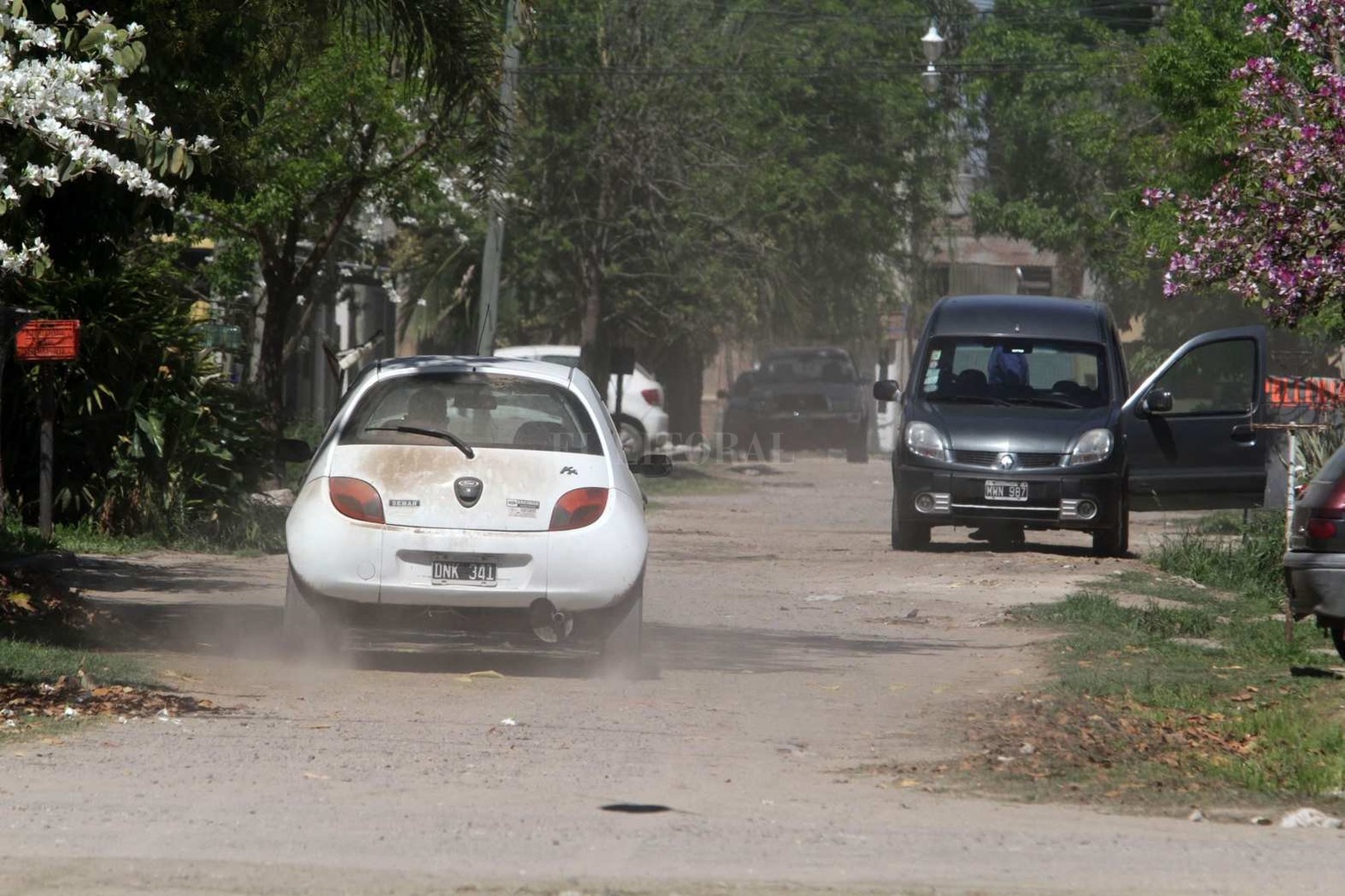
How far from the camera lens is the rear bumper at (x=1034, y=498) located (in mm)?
17641

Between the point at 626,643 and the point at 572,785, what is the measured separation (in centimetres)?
300

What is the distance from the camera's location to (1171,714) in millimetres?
9273

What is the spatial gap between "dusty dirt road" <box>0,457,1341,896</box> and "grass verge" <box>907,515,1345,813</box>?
0.33m

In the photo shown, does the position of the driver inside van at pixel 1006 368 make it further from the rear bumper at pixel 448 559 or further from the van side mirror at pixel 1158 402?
the rear bumper at pixel 448 559

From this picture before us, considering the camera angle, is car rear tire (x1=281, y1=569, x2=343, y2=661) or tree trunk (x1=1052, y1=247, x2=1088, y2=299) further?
tree trunk (x1=1052, y1=247, x2=1088, y2=299)

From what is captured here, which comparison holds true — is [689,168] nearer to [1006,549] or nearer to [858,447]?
[858,447]

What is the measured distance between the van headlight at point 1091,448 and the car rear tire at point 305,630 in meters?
8.97

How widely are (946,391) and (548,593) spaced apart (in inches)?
376

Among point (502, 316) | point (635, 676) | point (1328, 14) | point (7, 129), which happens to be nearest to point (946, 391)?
point (1328, 14)

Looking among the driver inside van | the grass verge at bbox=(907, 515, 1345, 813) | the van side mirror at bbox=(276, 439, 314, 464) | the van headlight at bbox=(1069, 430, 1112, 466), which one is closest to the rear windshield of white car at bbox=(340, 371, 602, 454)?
the van side mirror at bbox=(276, 439, 314, 464)

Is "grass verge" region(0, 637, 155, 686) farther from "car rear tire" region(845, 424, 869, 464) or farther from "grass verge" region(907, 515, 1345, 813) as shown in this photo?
"car rear tire" region(845, 424, 869, 464)

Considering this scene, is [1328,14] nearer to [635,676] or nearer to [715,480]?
[635,676]

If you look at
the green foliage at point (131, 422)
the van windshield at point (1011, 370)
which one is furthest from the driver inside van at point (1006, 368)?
the green foliage at point (131, 422)

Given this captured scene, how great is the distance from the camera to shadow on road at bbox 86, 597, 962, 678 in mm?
10914
